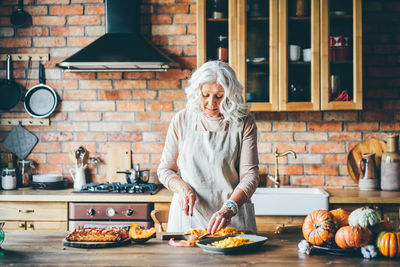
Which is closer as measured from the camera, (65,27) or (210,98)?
(210,98)

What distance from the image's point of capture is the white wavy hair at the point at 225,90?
2250mm

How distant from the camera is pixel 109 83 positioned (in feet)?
12.0

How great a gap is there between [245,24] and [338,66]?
734 mm

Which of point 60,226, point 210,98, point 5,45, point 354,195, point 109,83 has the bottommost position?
point 60,226

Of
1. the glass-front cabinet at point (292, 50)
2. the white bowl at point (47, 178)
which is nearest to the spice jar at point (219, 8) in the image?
the glass-front cabinet at point (292, 50)

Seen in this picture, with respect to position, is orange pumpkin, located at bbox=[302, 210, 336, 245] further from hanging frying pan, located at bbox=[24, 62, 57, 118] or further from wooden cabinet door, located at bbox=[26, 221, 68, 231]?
hanging frying pan, located at bbox=[24, 62, 57, 118]

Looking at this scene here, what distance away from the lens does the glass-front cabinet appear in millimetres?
3197

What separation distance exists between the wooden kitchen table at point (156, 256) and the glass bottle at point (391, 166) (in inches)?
66.7

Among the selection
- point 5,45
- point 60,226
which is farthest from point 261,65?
point 5,45

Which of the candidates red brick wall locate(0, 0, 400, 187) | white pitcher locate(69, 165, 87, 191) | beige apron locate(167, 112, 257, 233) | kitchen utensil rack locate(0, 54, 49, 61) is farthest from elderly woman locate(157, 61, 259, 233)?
kitchen utensil rack locate(0, 54, 49, 61)

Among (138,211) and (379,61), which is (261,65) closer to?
(379,61)

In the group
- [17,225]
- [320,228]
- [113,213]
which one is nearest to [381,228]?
[320,228]

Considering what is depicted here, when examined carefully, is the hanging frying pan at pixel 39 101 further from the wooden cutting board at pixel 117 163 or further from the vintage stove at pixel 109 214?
the vintage stove at pixel 109 214

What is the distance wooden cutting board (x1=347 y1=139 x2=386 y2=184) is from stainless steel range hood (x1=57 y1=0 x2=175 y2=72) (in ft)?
5.12
